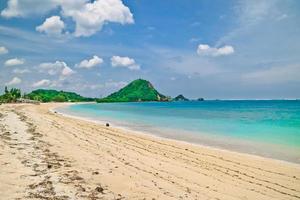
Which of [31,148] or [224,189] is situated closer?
[224,189]

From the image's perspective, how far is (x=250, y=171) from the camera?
11.8 meters

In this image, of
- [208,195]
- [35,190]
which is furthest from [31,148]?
[208,195]

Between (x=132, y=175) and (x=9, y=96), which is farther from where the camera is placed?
(x=9, y=96)

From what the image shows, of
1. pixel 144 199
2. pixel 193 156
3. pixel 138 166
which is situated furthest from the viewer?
pixel 193 156

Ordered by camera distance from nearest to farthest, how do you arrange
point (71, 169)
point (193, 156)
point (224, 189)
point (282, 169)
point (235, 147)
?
point (224, 189)
point (71, 169)
point (282, 169)
point (193, 156)
point (235, 147)

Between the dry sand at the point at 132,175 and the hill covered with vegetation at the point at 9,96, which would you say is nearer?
the dry sand at the point at 132,175

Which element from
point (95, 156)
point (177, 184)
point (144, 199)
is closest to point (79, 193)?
point (144, 199)

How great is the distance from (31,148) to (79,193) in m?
6.74

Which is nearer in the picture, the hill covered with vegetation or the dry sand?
the dry sand

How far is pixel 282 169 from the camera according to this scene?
1240cm

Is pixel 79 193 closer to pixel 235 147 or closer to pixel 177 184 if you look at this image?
pixel 177 184

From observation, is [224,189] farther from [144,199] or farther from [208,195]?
[144,199]

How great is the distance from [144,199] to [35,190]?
106 inches

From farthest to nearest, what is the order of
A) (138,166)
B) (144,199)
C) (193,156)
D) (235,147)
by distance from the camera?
(235,147), (193,156), (138,166), (144,199)
